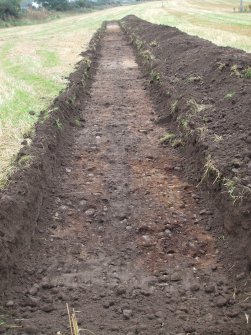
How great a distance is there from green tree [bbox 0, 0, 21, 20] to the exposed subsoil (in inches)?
1793

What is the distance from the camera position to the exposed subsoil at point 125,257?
4117 millimetres

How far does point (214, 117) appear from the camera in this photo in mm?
8070

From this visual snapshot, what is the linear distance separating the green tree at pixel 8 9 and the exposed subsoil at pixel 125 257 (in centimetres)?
4554

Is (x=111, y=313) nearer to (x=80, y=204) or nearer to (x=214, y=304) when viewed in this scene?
(x=214, y=304)

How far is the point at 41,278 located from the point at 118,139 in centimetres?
440

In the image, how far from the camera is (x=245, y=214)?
16.8ft

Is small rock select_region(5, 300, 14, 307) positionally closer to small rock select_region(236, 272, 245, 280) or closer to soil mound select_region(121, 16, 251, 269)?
small rock select_region(236, 272, 245, 280)

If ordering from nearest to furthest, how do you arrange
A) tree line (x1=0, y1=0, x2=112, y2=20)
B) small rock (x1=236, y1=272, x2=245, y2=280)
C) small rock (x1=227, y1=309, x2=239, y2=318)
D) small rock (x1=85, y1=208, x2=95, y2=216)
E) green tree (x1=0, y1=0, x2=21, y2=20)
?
small rock (x1=227, y1=309, x2=239, y2=318), small rock (x1=236, y1=272, x2=245, y2=280), small rock (x1=85, y1=208, x2=95, y2=216), green tree (x1=0, y1=0, x2=21, y2=20), tree line (x1=0, y1=0, x2=112, y2=20)

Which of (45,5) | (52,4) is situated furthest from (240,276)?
(45,5)

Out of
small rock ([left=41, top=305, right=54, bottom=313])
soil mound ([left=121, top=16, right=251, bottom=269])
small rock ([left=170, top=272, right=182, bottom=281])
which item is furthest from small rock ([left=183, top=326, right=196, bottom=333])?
small rock ([left=41, top=305, right=54, bottom=313])

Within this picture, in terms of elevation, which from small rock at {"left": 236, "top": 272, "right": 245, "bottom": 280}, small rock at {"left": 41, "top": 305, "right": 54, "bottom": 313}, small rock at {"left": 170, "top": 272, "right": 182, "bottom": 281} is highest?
small rock at {"left": 41, "top": 305, "right": 54, "bottom": 313}

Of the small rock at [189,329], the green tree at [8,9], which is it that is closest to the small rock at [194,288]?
the small rock at [189,329]

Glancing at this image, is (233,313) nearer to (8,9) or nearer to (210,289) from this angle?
(210,289)

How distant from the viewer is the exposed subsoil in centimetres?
412
